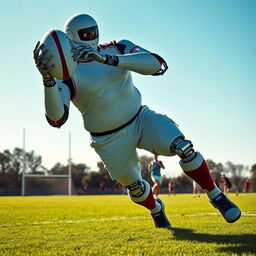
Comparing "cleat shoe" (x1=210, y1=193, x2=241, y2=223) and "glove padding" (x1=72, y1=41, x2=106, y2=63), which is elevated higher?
"glove padding" (x1=72, y1=41, x2=106, y2=63)

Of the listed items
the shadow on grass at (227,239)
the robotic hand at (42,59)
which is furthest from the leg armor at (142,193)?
the robotic hand at (42,59)

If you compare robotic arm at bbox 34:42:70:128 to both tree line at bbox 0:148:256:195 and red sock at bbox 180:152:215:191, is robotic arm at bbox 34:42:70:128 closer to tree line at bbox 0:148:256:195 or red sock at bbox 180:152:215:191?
red sock at bbox 180:152:215:191

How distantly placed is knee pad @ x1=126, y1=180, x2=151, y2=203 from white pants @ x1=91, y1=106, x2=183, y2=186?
11 centimetres

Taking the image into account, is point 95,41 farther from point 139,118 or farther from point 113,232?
point 113,232

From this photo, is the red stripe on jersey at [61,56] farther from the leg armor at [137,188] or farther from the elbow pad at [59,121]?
the leg armor at [137,188]

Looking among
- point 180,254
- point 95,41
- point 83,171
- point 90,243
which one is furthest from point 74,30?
point 83,171

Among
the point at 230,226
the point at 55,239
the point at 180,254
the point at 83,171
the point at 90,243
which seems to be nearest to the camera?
the point at 180,254

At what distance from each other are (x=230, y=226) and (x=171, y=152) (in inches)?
54.0

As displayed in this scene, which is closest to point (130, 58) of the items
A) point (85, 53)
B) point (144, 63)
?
point (144, 63)

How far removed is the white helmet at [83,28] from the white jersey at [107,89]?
0.29m

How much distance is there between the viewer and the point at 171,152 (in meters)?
4.01

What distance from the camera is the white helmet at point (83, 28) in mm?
3953

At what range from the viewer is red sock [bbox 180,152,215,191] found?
13.1 ft

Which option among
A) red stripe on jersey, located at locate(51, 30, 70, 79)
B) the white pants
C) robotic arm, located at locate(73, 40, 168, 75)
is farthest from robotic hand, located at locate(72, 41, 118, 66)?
the white pants
